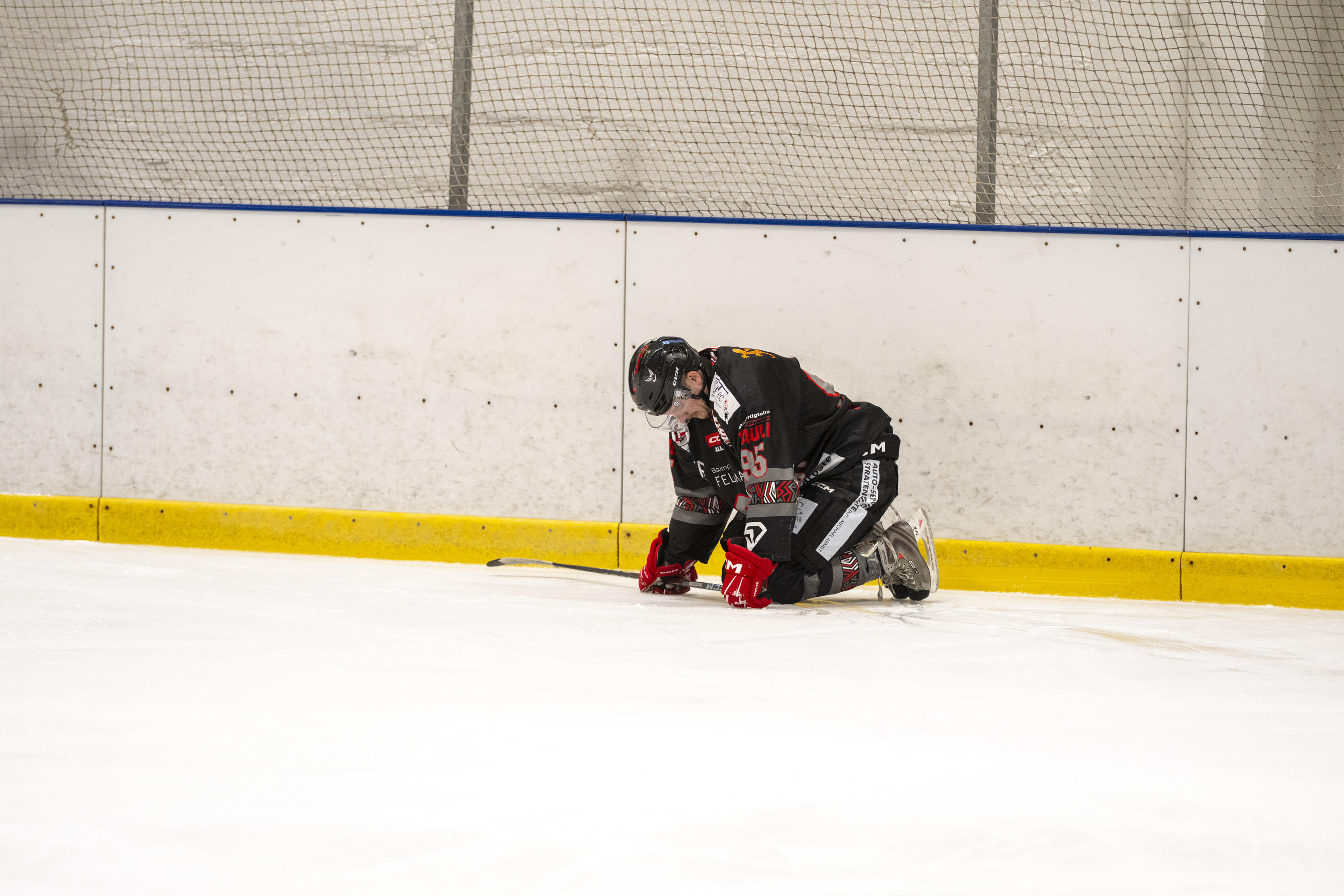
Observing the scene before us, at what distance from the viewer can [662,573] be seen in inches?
142

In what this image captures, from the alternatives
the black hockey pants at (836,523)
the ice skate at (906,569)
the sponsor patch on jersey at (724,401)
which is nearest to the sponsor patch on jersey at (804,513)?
the black hockey pants at (836,523)

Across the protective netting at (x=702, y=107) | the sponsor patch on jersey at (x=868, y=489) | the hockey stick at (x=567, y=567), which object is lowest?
the hockey stick at (x=567, y=567)

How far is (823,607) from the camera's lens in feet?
11.4

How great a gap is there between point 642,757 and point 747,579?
177 cm

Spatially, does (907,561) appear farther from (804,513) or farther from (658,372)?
(658,372)

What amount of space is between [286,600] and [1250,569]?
148 inches

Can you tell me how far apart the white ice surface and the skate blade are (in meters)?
0.81

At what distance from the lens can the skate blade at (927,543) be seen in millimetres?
3721

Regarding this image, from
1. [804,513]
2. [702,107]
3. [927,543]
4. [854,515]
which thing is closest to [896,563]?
[927,543]

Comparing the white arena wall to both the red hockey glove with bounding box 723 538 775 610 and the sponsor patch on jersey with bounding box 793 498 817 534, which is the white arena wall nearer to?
the sponsor patch on jersey with bounding box 793 498 817 534

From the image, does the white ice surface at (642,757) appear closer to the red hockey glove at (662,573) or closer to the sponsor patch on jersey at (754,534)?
the sponsor patch on jersey at (754,534)

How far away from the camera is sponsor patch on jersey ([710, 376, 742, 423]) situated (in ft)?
10.6

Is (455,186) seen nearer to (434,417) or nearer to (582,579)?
(434,417)

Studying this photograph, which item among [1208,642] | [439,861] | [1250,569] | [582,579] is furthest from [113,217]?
[1250,569]
